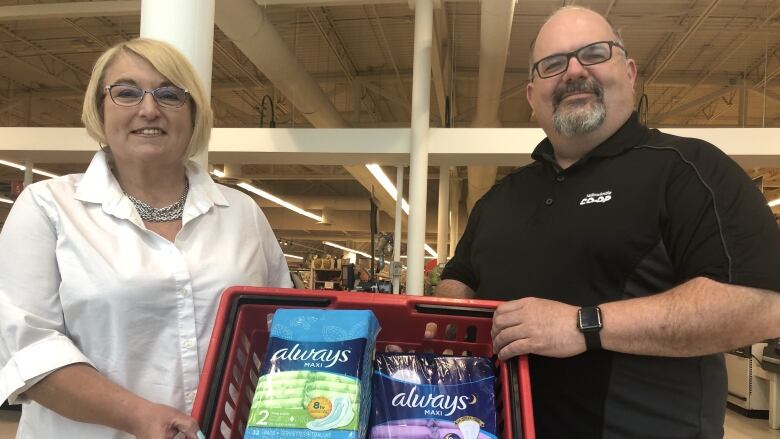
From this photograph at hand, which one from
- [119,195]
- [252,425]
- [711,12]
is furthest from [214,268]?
[711,12]

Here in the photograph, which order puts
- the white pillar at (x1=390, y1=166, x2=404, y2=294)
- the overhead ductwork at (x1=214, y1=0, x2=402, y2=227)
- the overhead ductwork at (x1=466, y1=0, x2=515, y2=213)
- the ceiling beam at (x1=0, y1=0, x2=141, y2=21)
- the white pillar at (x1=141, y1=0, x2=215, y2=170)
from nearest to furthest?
the white pillar at (x1=141, y1=0, x2=215, y2=170) → the overhead ductwork at (x1=466, y1=0, x2=515, y2=213) → the overhead ductwork at (x1=214, y1=0, x2=402, y2=227) → the ceiling beam at (x1=0, y1=0, x2=141, y2=21) → the white pillar at (x1=390, y1=166, x2=404, y2=294)

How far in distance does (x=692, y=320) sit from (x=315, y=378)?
76 cm

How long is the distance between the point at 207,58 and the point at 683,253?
2.17 meters

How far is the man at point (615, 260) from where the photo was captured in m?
1.13

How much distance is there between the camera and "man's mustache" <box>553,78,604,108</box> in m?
1.49

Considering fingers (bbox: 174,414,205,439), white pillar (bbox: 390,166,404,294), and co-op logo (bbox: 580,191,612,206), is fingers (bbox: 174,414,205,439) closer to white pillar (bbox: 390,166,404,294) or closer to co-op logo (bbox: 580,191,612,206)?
co-op logo (bbox: 580,191,612,206)

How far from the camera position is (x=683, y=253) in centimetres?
123

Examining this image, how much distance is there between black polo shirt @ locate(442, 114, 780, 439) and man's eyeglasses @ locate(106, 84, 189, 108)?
96cm

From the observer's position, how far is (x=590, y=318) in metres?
1.14

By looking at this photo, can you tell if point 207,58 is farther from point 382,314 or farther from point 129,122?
point 382,314

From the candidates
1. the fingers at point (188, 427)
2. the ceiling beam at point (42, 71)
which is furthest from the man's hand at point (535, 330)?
the ceiling beam at point (42, 71)

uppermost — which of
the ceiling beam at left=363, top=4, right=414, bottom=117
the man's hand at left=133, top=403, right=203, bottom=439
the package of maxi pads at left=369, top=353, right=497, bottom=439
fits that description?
the ceiling beam at left=363, top=4, right=414, bottom=117

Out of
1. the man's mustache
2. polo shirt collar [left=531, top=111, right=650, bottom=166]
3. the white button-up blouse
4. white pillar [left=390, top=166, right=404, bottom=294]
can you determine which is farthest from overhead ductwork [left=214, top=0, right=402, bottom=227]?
polo shirt collar [left=531, top=111, right=650, bottom=166]

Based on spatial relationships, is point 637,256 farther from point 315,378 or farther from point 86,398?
point 86,398
